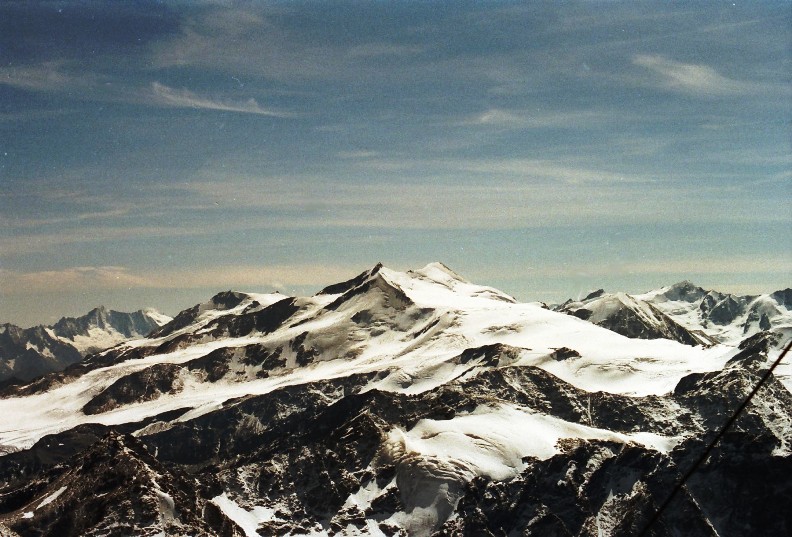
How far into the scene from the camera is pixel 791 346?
30438 millimetres

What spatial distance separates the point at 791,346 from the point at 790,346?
0.16ft

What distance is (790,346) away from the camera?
100 ft

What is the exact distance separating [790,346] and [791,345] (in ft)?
2.44

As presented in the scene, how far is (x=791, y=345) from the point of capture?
97.8 feet

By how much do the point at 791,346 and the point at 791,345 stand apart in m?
0.71
